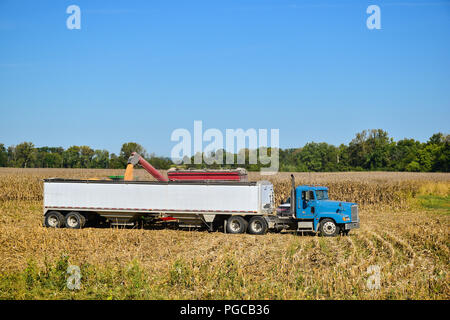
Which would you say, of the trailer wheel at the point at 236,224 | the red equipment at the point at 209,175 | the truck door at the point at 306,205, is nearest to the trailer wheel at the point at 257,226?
the trailer wheel at the point at 236,224

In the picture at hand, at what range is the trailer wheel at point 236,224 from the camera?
24.4 meters

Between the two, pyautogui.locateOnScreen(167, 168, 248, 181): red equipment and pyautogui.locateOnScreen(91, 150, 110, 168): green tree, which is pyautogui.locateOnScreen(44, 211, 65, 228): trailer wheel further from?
pyautogui.locateOnScreen(91, 150, 110, 168): green tree

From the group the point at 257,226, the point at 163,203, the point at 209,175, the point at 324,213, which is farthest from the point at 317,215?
the point at 163,203

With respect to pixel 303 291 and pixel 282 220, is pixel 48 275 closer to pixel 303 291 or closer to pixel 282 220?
pixel 303 291

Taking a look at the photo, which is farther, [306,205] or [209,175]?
[209,175]

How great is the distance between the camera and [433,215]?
108 ft

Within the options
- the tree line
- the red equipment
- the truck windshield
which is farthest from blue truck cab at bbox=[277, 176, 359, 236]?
the tree line

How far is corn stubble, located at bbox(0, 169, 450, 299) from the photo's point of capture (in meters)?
12.6

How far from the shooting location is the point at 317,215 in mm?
23578

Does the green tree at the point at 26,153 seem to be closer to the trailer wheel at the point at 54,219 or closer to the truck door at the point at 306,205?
the trailer wheel at the point at 54,219

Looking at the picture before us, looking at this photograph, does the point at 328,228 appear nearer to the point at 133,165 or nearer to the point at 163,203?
the point at 163,203

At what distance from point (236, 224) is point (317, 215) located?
14.0 ft

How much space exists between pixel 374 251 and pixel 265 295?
7652mm
